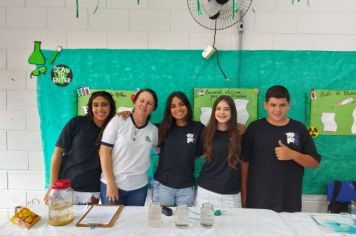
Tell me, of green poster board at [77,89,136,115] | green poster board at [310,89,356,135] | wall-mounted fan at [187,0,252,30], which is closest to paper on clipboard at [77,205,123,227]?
green poster board at [77,89,136,115]

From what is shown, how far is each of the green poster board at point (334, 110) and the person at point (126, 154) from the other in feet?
4.43

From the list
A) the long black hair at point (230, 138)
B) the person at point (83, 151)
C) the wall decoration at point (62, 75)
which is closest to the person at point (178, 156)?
the long black hair at point (230, 138)

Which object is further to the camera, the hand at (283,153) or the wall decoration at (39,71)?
the wall decoration at (39,71)

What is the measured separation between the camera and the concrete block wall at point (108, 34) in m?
2.30

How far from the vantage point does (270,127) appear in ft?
6.40

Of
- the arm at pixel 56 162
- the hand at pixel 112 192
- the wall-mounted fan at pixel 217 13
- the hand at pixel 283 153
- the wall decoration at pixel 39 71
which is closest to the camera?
the hand at pixel 283 153

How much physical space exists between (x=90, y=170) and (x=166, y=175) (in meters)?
0.56

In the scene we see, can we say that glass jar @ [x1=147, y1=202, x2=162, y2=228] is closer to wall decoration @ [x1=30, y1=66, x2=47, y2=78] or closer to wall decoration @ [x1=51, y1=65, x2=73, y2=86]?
wall decoration @ [x1=51, y1=65, x2=73, y2=86]

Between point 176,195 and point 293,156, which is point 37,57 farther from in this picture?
point 293,156

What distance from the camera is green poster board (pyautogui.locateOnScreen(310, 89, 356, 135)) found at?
2.30m

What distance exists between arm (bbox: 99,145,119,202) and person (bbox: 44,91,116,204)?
115 millimetres

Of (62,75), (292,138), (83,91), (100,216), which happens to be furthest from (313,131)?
(62,75)

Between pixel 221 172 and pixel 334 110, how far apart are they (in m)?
1.15

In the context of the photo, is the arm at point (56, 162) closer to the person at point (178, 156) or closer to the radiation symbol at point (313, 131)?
the person at point (178, 156)
